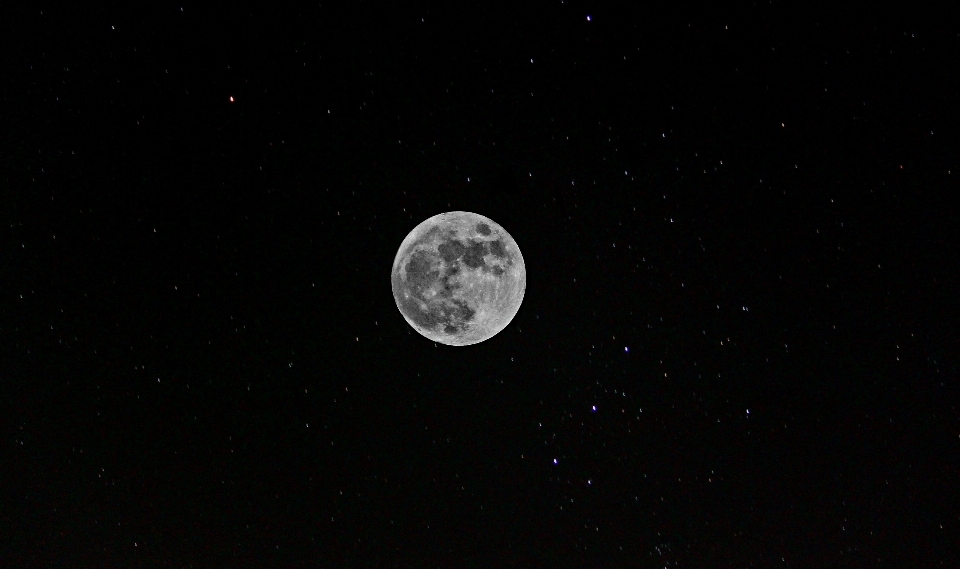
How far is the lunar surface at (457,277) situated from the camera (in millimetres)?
2891

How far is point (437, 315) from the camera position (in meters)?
2.94

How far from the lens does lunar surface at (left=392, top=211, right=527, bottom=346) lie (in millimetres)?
2891

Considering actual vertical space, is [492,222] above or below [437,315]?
above

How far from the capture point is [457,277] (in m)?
2.88

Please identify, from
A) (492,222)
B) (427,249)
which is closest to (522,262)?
(492,222)

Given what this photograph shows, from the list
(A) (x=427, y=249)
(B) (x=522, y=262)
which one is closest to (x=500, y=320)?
(B) (x=522, y=262)

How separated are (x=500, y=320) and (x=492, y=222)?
476 millimetres

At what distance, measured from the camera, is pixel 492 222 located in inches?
122

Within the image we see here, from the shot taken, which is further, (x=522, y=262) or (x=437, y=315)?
(x=522, y=262)

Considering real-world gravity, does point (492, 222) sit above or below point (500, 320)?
above

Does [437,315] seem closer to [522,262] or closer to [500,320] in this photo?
[500,320]

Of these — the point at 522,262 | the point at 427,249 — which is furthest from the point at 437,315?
the point at 522,262

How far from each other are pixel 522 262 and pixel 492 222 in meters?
0.25

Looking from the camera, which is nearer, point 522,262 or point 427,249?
point 427,249
